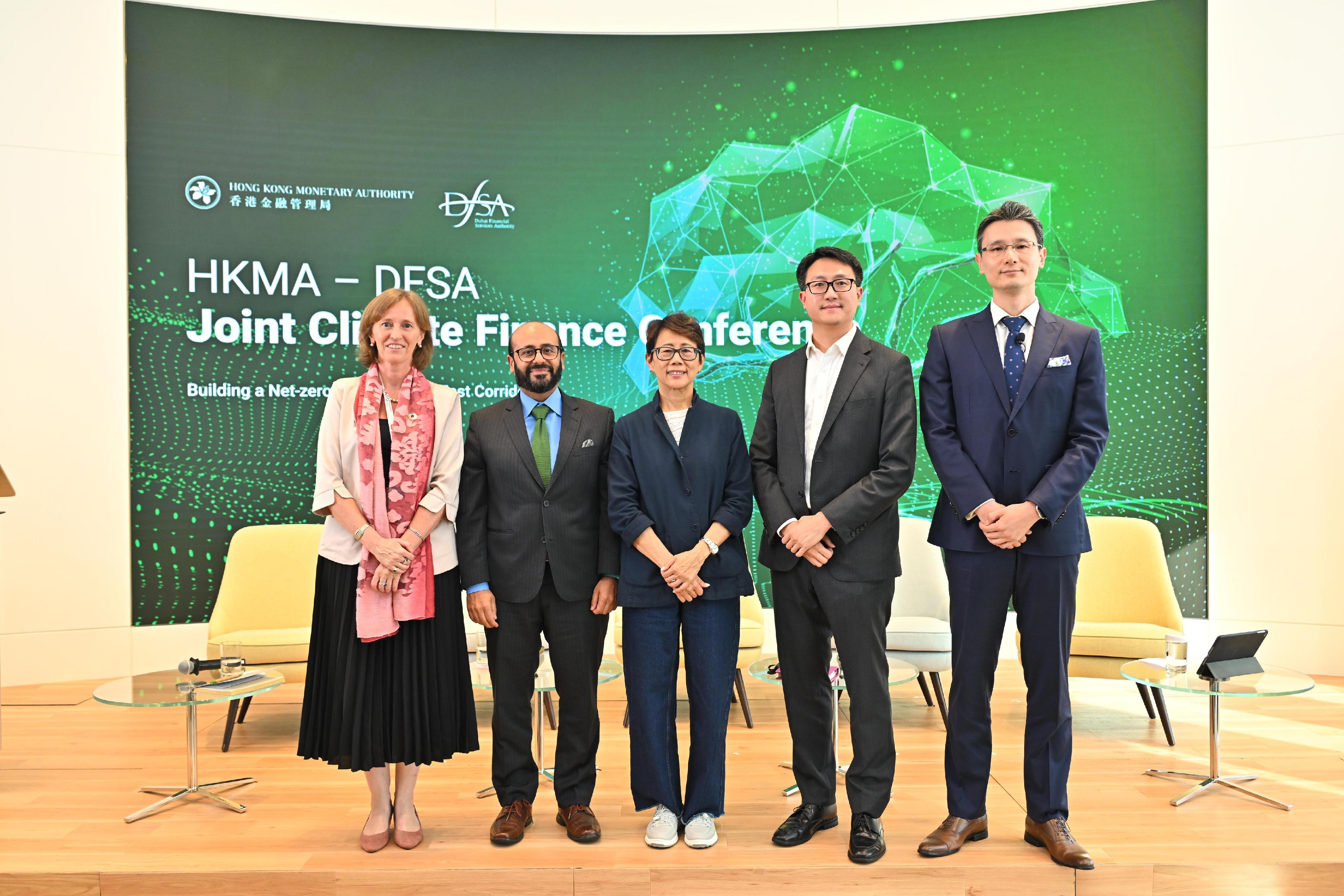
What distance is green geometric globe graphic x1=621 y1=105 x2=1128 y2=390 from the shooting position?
5.96 metres

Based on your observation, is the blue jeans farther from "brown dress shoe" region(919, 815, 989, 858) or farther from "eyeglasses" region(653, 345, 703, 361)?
"eyeglasses" region(653, 345, 703, 361)

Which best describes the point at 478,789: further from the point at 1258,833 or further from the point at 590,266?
the point at 590,266

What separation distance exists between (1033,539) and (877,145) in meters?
3.90

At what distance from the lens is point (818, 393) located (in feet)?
9.80

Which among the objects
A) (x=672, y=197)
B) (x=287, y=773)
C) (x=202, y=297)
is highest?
(x=672, y=197)

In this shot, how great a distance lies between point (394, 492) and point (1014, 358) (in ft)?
6.59

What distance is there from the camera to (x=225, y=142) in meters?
5.70

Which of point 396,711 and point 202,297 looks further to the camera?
point 202,297

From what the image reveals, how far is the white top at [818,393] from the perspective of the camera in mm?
2949

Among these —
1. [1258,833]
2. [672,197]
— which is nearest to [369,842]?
[1258,833]

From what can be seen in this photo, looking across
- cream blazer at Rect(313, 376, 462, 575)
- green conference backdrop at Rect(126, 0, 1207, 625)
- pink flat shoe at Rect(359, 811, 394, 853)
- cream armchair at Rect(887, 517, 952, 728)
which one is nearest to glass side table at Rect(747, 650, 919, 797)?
cream armchair at Rect(887, 517, 952, 728)

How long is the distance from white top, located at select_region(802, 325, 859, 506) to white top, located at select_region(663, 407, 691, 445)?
39cm

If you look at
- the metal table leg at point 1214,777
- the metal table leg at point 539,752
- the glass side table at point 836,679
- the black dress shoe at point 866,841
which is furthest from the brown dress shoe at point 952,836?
the metal table leg at point 539,752

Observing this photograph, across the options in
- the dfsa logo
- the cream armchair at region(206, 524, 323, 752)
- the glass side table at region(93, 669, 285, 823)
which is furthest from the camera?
the dfsa logo
